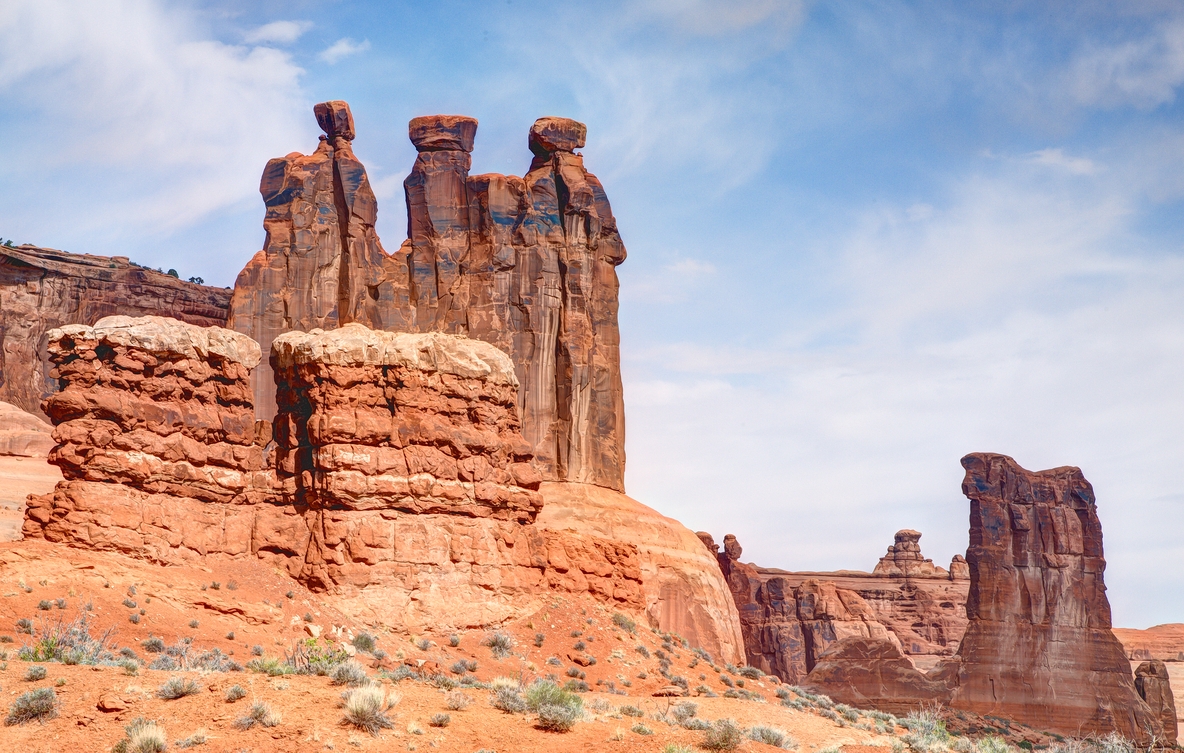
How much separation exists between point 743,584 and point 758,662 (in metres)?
5.37

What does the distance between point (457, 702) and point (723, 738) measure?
3935mm

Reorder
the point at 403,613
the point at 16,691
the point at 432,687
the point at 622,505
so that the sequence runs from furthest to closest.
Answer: the point at 622,505 < the point at 403,613 < the point at 432,687 < the point at 16,691

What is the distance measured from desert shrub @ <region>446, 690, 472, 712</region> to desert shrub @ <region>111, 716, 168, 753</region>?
4181 mm

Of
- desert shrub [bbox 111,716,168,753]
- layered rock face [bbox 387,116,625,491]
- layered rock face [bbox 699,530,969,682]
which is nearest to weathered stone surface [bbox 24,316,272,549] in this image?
desert shrub [bbox 111,716,168,753]

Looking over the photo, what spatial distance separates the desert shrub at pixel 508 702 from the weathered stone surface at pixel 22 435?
40217mm

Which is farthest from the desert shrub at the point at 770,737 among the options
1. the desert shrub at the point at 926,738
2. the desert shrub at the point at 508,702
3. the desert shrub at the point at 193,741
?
the desert shrub at the point at 193,741

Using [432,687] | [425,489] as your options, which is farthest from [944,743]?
[425,489]

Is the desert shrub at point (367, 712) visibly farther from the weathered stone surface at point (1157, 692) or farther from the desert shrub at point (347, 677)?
the weathered stone surface at point (1157, 692)

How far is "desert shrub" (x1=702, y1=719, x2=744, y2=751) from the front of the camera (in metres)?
20.5

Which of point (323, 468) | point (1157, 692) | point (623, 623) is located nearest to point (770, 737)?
point (623, 623)

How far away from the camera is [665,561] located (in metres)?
A: 60.2

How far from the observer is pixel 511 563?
33.2 m

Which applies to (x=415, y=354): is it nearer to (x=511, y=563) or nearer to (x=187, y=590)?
(x=511, y=563)

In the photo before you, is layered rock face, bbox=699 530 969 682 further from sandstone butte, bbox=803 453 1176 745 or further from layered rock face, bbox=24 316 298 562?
layered rock face, bbox=24 316 298 562
